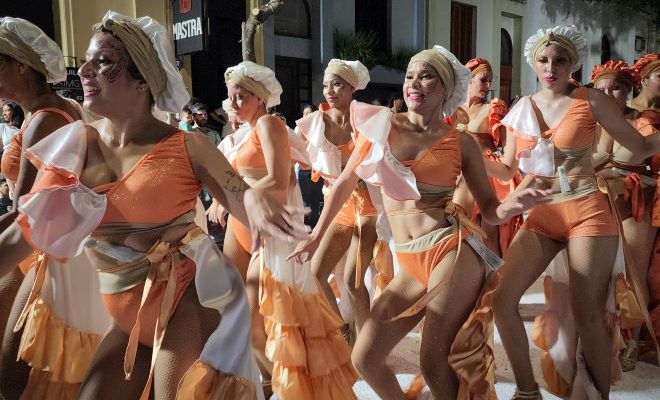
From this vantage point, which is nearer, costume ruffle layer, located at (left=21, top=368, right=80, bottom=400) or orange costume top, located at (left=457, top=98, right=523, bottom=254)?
costume ruffle layer, located at (left=21, top=368, right=80, bottom=400)

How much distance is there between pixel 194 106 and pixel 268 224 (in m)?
6.09

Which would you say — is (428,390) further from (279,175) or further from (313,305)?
(279,175)

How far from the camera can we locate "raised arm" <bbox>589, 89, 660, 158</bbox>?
10.4 ft

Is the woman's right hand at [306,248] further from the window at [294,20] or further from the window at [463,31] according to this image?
the window at [463,31]

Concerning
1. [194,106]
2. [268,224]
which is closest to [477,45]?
[194,106]

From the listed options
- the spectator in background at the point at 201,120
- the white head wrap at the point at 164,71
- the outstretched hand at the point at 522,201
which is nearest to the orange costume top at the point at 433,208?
the outstretched hand at the point at 522,201

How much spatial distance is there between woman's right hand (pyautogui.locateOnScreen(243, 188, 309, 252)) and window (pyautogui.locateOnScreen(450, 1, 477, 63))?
52.3 ft

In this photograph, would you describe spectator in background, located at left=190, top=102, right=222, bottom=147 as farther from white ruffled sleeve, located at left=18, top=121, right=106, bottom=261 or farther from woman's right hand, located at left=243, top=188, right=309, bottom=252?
woman's right hand, located at left=243, top=188, right=309, bottom=252

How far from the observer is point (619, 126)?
10.4 feet

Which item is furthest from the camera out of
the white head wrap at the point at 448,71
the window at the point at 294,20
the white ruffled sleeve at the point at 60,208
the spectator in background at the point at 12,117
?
the window at the point at 294,20

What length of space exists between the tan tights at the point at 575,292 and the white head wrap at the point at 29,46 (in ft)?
7.84

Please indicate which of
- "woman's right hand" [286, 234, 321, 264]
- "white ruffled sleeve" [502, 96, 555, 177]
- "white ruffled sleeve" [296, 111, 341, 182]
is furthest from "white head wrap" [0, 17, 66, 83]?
"white ruffled sleeve" [502, 96, 555, 177]

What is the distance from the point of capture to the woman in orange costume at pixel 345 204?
4.00 metres

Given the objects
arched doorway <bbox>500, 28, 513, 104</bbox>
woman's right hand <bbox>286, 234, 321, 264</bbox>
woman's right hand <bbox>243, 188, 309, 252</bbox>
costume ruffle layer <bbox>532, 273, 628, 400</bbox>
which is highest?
arched doorway <bbox>500, 28, 513, 104</bbox>
